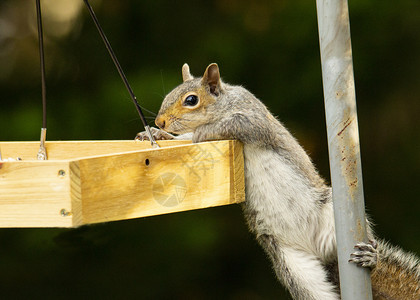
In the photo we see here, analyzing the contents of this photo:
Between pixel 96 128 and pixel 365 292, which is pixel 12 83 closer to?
pixel 96 128

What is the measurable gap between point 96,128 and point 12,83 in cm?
47

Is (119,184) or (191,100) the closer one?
(119,184)

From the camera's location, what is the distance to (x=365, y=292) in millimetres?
1169

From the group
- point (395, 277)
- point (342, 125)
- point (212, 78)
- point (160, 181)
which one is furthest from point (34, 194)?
point (395, 277)

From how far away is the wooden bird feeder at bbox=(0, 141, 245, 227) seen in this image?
39.8 inches

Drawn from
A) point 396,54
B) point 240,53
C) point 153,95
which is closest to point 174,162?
point 153,95

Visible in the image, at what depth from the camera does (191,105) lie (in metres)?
1.58

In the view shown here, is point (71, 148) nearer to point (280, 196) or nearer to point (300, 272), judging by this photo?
point (280, 196)

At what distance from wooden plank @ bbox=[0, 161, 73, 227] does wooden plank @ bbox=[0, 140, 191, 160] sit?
594 mm

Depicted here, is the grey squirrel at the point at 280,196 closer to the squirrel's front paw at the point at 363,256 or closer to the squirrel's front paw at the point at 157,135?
the squirrel's front paw at the point at 157,135

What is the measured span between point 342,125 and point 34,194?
1.93 ft

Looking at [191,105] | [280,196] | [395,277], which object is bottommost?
[395,277]

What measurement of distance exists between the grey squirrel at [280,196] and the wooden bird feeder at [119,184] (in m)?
0.08

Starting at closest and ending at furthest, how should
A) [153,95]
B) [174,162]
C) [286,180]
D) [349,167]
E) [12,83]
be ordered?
1. [349,167]
2. [174,162]
3. [286,180]
4. [153,95]
5. [12,83]
